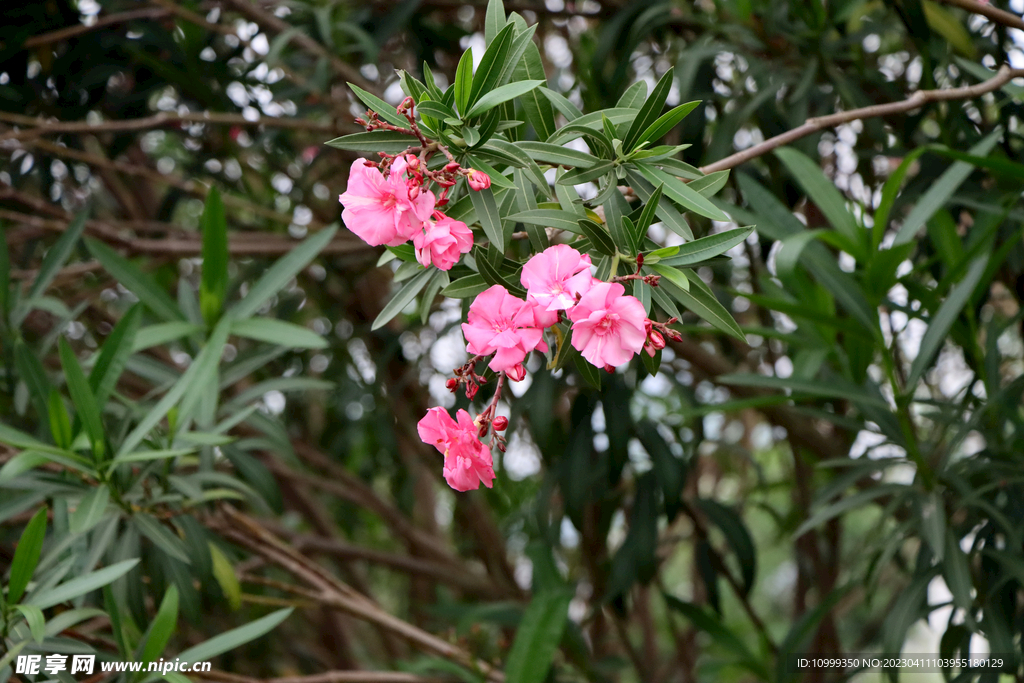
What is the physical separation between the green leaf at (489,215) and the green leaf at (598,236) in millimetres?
78

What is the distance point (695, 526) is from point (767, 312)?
1.99 ft

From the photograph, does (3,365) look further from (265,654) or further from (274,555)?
(265,654)

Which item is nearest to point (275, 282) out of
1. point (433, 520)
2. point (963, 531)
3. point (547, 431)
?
point (547, 431)

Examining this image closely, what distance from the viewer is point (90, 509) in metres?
1.01

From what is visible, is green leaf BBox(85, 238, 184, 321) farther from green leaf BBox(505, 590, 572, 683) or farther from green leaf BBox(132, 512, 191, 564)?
green leaf BBox(505, 590, 572, 683)

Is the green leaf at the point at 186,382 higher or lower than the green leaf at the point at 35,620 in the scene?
higher

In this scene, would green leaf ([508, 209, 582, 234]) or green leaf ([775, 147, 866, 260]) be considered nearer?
green leaf ([508, 209, 582, 234])

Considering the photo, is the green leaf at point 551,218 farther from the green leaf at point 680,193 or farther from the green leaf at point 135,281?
the green leaf at point 135,281

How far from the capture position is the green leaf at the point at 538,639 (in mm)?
1293

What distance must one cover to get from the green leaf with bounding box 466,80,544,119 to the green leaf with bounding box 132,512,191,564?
31.5 inches

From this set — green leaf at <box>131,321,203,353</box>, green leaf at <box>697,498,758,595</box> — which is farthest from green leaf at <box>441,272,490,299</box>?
green leaf at <box>697,498,758,595</box>

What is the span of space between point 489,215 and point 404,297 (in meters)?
0.13

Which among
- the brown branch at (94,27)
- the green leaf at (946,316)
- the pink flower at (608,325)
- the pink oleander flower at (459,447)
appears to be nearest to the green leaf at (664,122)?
the pink flower at (608,325)

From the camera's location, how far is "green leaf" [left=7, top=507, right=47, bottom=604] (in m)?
0.94
